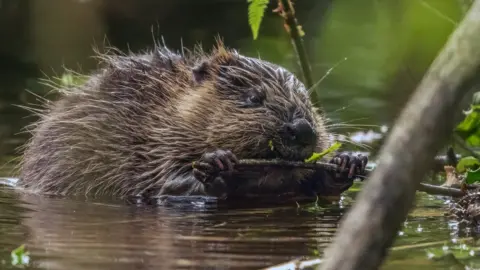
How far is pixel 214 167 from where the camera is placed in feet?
10.4

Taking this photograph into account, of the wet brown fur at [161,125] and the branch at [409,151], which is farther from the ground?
the branch at [409,151]

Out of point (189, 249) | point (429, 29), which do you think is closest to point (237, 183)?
point (189, 249)

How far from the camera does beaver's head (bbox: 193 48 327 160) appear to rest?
320 centimetres

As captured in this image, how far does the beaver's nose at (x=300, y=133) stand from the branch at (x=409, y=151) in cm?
220

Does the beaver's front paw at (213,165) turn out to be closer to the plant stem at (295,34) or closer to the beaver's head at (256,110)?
the beaver's head at (256,110)

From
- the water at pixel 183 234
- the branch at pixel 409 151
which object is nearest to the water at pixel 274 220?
the water at pixel 183 234

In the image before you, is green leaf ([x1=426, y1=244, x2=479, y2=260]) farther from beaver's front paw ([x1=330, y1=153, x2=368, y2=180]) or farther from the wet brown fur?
the wet brown fur

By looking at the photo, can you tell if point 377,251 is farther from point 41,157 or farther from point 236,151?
point 41,157

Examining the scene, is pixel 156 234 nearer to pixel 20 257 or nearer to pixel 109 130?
pixel 20 257

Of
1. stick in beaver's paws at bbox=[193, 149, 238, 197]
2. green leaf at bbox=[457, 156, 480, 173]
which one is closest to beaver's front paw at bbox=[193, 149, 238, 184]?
stick in beaver's paws at bbox=[193, 149, 238, 197]

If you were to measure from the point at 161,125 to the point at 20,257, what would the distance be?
174cm

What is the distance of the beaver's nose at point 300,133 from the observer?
3.15 meters

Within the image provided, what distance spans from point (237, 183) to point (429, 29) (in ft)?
6.74

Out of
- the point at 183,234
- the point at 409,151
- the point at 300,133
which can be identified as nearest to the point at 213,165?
the point at 300,133
